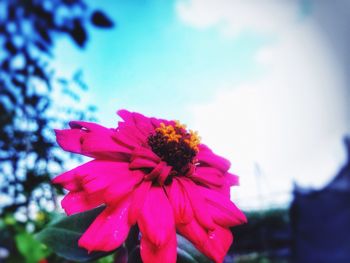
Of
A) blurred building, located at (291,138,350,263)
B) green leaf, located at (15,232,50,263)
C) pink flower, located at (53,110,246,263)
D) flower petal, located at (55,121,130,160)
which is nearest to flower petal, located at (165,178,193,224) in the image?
pink flower, located at (53,110,246,263)

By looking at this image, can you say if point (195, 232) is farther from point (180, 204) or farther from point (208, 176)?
point (208, 176)

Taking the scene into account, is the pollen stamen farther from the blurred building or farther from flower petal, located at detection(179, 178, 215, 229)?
the blurred building

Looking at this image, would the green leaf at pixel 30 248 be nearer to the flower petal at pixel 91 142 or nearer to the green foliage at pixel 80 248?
the green foliage at pixel 80 248

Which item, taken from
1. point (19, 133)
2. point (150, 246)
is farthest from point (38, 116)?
point (150, 246)

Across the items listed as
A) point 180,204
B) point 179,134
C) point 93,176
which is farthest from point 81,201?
point 179,134

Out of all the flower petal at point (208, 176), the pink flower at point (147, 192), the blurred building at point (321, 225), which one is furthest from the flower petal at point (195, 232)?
the blurred building at point (321, 225)
